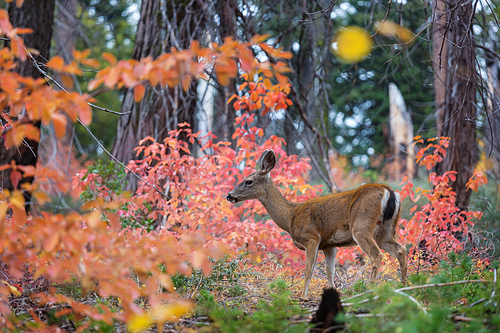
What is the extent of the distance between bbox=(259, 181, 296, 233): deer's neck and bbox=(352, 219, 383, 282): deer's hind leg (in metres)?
0.87

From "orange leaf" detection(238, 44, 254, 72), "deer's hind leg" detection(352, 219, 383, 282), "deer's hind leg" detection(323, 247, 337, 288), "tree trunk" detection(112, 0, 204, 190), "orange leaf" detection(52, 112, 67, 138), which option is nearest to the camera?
"orange leaf" detection(52, 112, 67, 138)

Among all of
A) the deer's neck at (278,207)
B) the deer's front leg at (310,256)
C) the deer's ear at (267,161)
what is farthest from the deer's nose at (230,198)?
the deer's front leg at (310,256)

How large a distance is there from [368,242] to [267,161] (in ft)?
5.03

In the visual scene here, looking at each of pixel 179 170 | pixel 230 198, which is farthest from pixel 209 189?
pixel 230 198

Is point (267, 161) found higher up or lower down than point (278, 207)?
higher up

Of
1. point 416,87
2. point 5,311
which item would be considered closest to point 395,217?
point 5,311

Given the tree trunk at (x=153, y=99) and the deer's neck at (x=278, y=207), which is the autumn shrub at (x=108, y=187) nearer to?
the tree trunk at (x=153, y=99)

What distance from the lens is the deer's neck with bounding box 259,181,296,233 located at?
5304 mm

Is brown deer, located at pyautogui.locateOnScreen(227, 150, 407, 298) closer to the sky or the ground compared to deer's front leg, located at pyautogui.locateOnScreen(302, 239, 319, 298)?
closer to the sky

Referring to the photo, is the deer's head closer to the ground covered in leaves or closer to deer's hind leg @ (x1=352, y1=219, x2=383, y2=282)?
the ground covered in leaves

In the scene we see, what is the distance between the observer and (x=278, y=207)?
538 cm

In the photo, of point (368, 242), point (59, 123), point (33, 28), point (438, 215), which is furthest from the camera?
point (33, 28)

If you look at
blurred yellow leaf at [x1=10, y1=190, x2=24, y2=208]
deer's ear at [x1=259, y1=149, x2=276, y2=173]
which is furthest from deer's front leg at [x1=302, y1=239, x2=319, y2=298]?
blurred yellow leaf at [x1=10, y1=190, x2=24, y2=208]

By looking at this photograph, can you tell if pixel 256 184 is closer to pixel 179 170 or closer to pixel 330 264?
pixel 179 170
